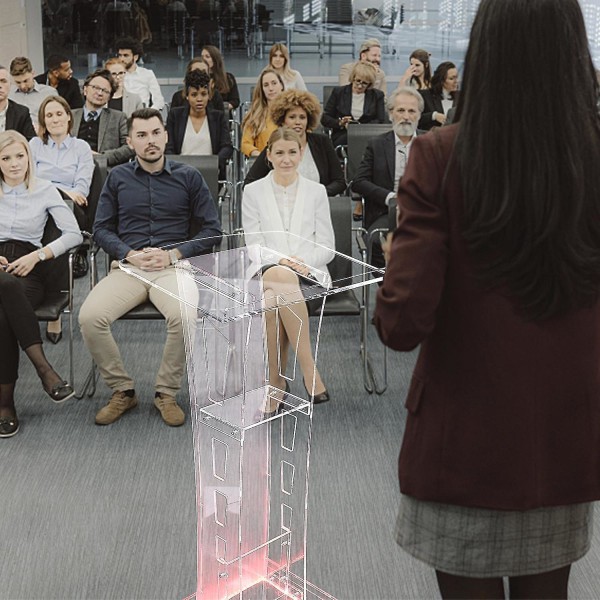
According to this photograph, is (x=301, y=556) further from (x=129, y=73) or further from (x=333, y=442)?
(x=129, y=73)

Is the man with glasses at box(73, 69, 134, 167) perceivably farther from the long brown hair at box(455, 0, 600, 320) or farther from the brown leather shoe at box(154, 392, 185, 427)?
the long brown hair at box(455, 0, 600, 320)

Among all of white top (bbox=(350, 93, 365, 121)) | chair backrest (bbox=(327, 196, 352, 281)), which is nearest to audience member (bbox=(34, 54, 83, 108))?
white top (bbox=(350, 93, 365, 121))

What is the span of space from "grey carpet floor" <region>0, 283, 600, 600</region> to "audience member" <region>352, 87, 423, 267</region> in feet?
3.99

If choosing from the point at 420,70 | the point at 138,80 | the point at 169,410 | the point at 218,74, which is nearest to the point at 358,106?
the point at 420,70

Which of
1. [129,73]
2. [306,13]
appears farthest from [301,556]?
[306,13]

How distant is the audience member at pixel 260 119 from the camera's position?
6.67m

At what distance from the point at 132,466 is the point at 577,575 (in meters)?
1.81

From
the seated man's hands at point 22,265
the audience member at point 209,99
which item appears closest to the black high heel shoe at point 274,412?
the seated man's hands at point 22,265

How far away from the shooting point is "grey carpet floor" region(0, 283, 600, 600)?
10.3ft

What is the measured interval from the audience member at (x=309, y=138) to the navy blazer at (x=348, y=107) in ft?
7.81

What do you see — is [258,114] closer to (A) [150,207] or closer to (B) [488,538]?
(A) [150,207]

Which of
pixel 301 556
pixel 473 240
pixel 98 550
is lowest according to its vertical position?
pixel 98 550

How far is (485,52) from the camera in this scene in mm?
1427

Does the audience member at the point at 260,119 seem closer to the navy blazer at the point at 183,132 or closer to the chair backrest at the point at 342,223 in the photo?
the navy blazer at the point at 183,132
